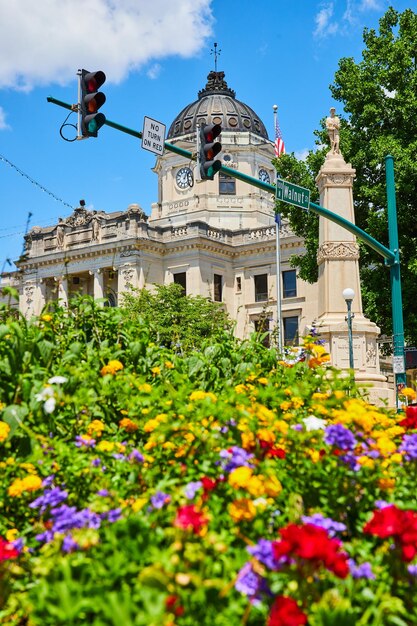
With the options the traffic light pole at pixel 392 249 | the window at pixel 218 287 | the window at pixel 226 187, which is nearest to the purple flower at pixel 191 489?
the traffic light pole at pixel 392 249

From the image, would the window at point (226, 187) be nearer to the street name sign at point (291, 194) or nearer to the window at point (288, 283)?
the window at point (288, 283)

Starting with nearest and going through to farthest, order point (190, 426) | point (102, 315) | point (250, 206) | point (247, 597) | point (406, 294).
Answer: point (247, 597), point (190, 426), point (102, 315), point (406, 294), point (250, 206)

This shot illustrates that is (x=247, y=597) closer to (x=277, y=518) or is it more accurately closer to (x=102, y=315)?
(x=277, y=518)

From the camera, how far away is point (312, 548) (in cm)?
274

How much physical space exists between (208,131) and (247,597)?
35.3 feet

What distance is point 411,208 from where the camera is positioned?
26.7 metres

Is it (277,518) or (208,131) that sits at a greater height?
(208,131)

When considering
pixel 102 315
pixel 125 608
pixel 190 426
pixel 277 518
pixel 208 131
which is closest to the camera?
pixel 125 608

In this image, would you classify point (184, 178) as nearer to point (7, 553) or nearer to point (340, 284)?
point (340, 284)

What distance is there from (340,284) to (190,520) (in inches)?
603

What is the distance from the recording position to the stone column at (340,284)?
17.5 metres

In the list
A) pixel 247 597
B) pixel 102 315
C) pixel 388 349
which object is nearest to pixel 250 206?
pixel 388 349

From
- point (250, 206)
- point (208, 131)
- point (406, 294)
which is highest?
point (250, 206)

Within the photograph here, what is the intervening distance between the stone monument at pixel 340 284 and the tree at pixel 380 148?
7765 mm
